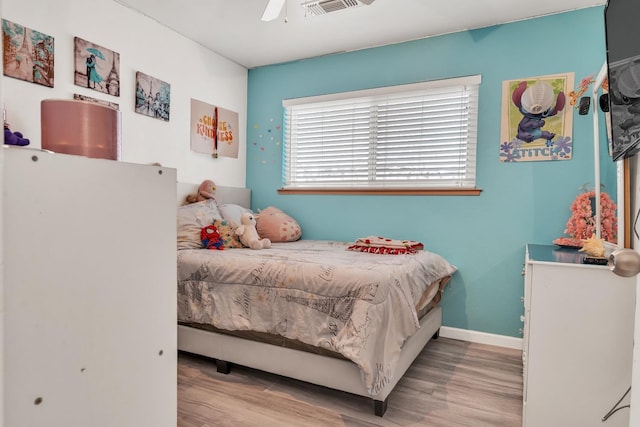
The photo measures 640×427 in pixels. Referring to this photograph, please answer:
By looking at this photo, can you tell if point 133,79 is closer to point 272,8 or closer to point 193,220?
point 193,220

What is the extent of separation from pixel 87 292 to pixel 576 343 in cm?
172

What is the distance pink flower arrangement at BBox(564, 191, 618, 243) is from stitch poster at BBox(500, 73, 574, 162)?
1.18ft

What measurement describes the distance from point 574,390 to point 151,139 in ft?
9.80

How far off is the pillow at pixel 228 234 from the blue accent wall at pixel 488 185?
92 cm

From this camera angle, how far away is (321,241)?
3.42m

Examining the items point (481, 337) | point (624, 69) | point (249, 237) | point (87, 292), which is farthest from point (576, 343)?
point (249, 237)

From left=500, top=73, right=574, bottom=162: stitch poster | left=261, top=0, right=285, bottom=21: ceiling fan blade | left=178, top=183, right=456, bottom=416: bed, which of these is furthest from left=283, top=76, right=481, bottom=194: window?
left=261, top=0, right=285, bottom=21: ceiling fan blade

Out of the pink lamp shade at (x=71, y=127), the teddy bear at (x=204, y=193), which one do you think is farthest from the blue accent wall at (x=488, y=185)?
the pink lamp shade at (x=71, y=127)

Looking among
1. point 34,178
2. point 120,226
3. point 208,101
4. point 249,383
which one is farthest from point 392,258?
point 208,101

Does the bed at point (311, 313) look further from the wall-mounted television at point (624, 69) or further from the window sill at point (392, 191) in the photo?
the wall-mounted television at point (624, 69)

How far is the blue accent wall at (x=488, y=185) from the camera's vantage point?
8.84 feet

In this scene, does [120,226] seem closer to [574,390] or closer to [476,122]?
[574,390]

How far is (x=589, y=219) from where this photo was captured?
8.06 feet

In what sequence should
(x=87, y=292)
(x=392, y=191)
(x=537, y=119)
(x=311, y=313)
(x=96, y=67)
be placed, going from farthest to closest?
(x=392, y=191) < (x=537, y=119) < (x=96, y=67) < (x=311, y=313) < (x=87, y=292)
